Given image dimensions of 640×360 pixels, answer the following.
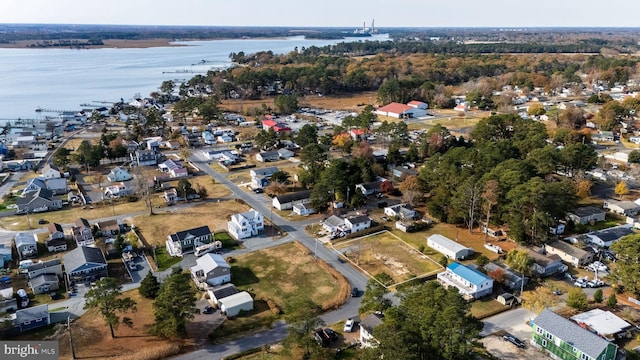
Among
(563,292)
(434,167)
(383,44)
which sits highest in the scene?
(383,44)

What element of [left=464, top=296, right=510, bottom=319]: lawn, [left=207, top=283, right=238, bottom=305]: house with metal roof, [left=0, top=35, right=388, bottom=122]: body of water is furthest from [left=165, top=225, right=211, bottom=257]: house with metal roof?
[left=0, top=35, right=388, bottom=122]: body of water

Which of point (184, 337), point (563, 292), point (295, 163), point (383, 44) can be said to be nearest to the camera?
point (184, 337)

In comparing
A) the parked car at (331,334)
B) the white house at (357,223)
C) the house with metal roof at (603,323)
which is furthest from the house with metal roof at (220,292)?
the house with metal roof at (603,323)

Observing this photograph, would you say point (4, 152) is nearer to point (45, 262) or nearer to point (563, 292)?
point (45, 262)

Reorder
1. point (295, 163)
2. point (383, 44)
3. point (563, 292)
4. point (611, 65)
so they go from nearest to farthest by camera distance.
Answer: point (563, 292), point (295, 163), point (611, 65), point (383, 44)

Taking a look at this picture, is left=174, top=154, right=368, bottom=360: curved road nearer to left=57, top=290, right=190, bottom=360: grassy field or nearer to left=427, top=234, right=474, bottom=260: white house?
left=57, top=290, right=190, bottom=360: grassy field

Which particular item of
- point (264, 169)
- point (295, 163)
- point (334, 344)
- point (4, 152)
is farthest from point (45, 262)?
point (4, 152)
